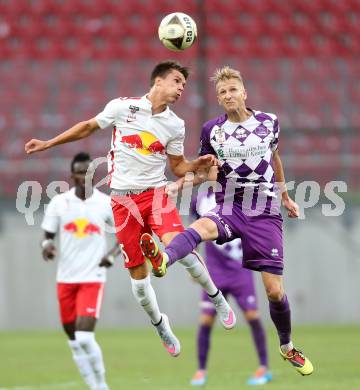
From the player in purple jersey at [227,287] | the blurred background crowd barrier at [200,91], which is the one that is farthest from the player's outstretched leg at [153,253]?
the blurred background crowd barrier at [200,91]

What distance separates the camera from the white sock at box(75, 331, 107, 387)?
9.60m

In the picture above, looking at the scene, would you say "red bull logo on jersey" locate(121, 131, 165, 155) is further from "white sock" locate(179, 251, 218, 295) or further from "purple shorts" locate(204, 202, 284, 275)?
"white sock" locate(179, 251, 218, 295)

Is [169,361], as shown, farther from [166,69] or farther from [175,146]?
[166,69]

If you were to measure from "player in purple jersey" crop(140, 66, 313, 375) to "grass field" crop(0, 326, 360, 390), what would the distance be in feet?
5.89

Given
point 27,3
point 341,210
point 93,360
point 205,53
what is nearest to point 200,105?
point 205,53

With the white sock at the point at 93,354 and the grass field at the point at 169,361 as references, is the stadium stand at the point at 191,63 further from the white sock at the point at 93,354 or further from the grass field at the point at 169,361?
the white sock at the point at 93,354

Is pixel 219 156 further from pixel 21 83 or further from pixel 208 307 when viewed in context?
pixel 21 83

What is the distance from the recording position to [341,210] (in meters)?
15.6

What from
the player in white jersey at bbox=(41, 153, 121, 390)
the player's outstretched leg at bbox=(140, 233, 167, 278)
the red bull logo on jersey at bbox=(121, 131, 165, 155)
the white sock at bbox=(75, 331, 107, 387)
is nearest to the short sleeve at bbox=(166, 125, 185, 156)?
the red bull logo on jersey at bbox=(121, 131, 165, 155)

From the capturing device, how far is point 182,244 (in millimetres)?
7695

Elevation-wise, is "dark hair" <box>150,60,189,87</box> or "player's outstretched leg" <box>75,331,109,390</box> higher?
"dark hair" <box>150,60,189,87</box>

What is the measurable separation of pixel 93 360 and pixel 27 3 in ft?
31.4

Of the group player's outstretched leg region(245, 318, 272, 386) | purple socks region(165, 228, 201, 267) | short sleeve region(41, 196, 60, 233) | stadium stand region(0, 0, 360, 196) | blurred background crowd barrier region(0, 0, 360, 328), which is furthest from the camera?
stadium stand region(0, 0, 360, 196)

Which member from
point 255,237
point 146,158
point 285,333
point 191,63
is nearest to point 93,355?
point 285,333
